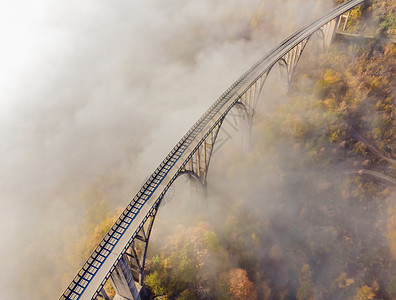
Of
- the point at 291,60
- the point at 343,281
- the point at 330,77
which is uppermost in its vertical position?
the point at 330,77

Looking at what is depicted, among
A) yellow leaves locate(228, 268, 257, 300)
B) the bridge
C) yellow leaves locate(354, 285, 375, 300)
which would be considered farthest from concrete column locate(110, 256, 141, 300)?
yellow leaves locate(354, 285, 375, 300)

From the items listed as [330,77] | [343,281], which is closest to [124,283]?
[343,281]

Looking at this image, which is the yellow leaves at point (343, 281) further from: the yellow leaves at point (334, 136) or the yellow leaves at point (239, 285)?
the yellow leaves at point (334, 136)

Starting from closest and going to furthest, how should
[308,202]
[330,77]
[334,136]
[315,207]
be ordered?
A: [315,207], [308,202], [334,136], [330,77]

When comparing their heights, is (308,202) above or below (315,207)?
above

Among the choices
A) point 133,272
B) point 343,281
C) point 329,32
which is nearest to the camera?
point 133,272

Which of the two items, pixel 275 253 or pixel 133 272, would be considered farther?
pixel 275 253

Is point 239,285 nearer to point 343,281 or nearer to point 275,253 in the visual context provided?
point 275,253
